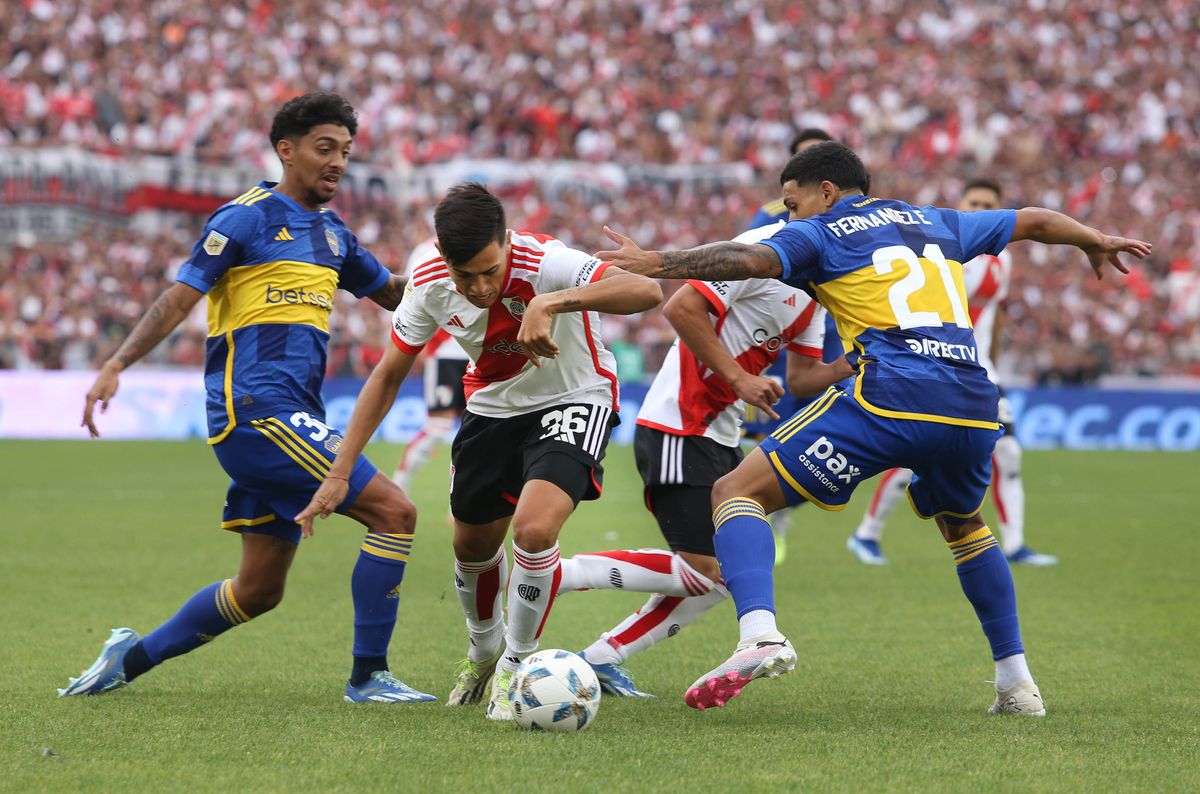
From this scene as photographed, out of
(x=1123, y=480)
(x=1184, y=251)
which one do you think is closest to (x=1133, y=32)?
(x=1184, y=251)

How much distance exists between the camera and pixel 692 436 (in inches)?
243

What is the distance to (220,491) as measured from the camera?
14.9 meters

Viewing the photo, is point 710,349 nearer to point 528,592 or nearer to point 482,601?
point 528,592

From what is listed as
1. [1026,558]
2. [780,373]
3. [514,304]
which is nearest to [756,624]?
[514,304]

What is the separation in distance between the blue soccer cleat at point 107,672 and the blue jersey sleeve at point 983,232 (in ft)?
11.7

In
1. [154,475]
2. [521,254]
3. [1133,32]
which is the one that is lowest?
[154,475]

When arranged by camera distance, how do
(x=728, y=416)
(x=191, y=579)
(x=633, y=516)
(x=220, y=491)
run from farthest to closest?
(x=220, y=491)
(x=633, y=516)
(x=191, y=579)
(x=728, y=416)

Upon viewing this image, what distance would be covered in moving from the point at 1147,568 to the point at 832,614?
10.5 ft

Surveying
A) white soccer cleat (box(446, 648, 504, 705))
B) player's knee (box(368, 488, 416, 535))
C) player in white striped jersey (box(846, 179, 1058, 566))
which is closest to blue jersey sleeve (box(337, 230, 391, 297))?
player's knee (box(368, 488, 416, 535))

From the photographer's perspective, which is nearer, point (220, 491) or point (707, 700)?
Answer: point (707, 700)

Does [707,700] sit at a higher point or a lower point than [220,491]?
higher

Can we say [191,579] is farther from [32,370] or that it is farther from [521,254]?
[32,370]

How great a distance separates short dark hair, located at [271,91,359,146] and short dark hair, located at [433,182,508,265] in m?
1.00

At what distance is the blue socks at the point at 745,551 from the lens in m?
4.95
